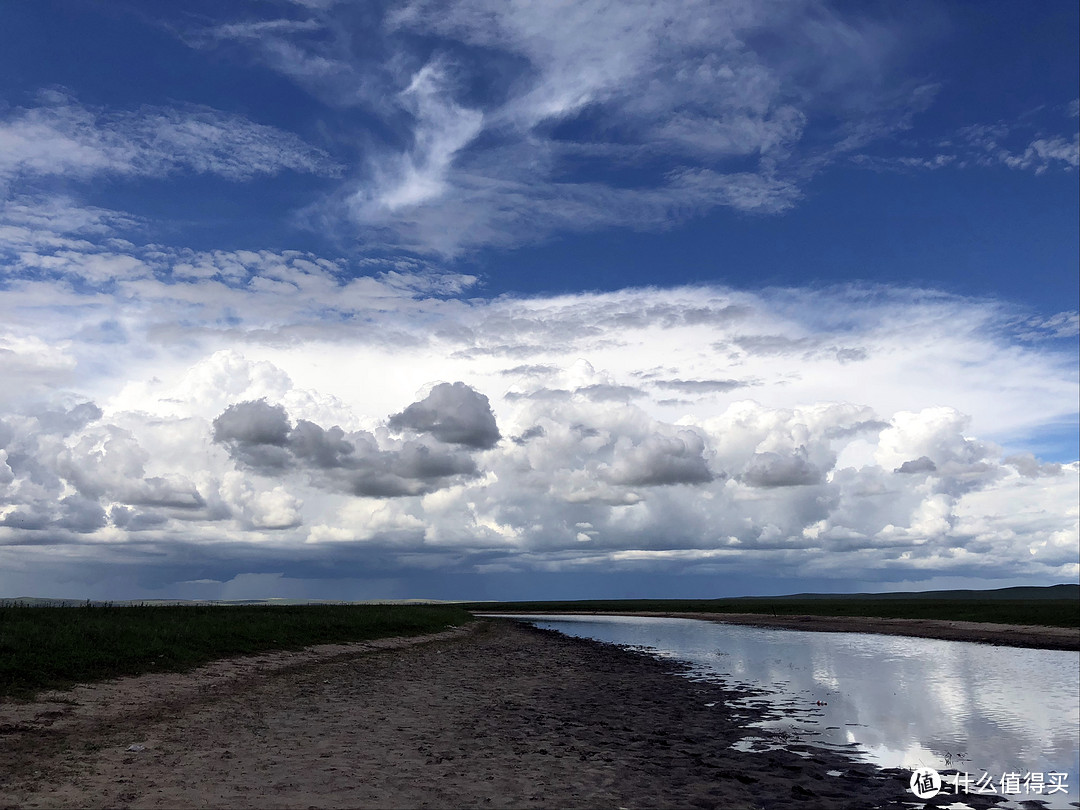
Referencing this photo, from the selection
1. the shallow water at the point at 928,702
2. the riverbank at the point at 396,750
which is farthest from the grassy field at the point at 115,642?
the shallow water at the point at 928,702

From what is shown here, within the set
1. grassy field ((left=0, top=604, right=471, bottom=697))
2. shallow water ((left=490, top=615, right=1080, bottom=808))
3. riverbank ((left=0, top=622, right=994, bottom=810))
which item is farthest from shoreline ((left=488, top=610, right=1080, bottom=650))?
grassy field ((left=0, top=604, right=471, bottom=697))

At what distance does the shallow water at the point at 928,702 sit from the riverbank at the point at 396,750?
2010 mm

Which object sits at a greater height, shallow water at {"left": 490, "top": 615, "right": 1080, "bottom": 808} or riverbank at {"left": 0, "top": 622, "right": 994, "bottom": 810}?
riverbank at {"left": 0, "top": 622, "right": 994, "bottom": 810}

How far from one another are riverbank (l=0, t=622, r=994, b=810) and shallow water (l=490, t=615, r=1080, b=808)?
2.01 meters

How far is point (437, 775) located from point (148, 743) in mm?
7492

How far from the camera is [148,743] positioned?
17578mm

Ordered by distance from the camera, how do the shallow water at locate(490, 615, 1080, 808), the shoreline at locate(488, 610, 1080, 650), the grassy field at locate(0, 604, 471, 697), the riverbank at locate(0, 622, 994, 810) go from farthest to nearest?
1. the shoreline at locate(488, 610, 1080, 650)
2. the grassy field at locate(0, 604, 471, 697)
3. the shallow water at locate(490, 615, 1080, 808)
4. the riverbank at locate(0, 622, 994, 810)

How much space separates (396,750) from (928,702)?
2227 centimetres

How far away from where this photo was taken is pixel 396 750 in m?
18.0

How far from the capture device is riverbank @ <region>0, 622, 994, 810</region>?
46.1 ft

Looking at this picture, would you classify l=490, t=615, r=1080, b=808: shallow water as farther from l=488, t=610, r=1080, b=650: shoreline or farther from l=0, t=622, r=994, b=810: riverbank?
l=488, t=610, r=1080, b=650: shoreline

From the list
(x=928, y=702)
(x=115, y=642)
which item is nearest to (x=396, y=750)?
(x=115, y=642)

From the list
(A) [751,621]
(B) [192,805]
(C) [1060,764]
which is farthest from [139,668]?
(A) [751,621]

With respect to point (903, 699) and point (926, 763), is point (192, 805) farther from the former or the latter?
point (903, 699)
